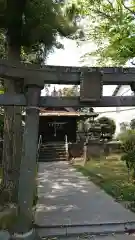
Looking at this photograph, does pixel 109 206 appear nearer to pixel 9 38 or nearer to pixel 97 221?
pixel 97 221

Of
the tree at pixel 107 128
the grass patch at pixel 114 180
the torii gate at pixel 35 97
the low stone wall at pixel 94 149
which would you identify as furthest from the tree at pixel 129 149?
the tree at pixel 107 128

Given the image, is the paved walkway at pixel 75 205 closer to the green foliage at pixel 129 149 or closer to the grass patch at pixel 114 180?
the grass patch at pixel 114 180

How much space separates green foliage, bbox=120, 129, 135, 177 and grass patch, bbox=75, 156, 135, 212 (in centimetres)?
70

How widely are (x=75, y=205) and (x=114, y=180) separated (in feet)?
14.3

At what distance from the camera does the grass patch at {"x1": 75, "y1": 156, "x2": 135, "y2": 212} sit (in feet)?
32.0

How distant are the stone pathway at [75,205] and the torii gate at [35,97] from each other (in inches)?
59.1

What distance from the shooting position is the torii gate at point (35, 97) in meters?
5.75

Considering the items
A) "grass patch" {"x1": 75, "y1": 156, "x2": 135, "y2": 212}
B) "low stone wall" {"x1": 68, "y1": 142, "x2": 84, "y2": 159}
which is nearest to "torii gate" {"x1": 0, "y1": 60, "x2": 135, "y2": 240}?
"grass patch" {"x1": 75, "y1": 156, "x2": 135, "y2": 212}

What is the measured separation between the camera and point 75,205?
29.3ft

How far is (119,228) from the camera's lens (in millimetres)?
6789

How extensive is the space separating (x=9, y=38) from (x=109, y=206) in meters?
5.66

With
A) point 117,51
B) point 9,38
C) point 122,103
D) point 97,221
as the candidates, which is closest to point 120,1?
point 117,51

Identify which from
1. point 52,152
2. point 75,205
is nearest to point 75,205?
point 75,205

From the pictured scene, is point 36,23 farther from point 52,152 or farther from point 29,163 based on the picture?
point 52,152
